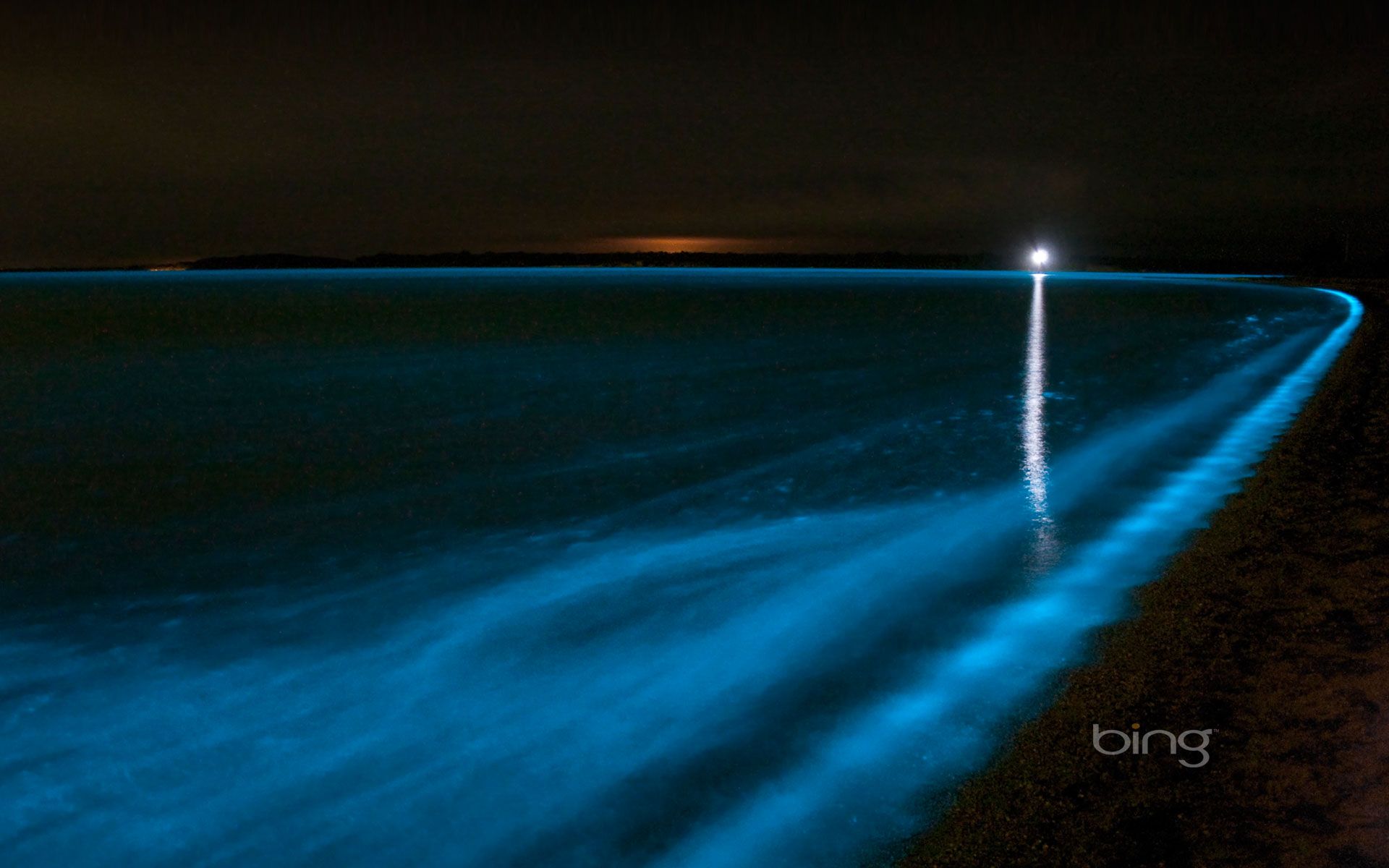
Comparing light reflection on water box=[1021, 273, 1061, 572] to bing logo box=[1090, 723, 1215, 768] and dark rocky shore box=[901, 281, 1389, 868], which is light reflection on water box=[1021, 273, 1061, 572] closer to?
dark rocky shore box=[901, 281, 1389, 868]

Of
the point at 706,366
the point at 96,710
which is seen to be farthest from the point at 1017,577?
the point at 706,366

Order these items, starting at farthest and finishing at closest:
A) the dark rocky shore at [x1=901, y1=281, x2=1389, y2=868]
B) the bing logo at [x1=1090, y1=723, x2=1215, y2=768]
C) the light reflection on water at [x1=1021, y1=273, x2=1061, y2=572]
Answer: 1. the light reflection on water at [x1=1021, y1=273, x2=1061, y2=572]
2. the bing logo at [x1=1090, y1=723, x2=1215, y2=768]
3. the dark rocky shore at [x1=901, y1=281, x2=1389, y2=868]

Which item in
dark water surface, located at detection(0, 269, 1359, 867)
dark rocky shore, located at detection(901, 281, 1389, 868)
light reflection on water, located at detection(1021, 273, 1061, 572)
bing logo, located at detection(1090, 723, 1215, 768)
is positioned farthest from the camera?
light reflection on water, located at detection(1021, 273, 1061, 572)

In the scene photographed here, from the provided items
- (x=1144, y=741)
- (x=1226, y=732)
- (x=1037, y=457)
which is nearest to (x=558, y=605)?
(x=1144, y=741)

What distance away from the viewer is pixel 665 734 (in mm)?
4426

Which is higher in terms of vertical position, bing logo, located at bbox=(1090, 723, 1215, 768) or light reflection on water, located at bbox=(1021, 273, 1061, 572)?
bing logo, located at bbox=(1090, 723, 1215, 768)

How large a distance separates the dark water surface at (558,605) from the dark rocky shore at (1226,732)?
26 centimetres

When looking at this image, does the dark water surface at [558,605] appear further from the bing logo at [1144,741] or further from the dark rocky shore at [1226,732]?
the bing logo at [1144,741]

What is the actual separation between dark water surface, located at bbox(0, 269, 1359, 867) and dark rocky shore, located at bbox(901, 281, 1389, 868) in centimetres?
26

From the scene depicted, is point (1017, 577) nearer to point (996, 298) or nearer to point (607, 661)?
point (607, 661)

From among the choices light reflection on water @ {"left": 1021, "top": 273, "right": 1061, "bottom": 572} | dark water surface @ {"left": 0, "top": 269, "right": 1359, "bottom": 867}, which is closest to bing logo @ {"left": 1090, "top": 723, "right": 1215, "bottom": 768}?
dark water surface @ {"left": 0, "top": 269, "right": 1359, "bottom": 867}

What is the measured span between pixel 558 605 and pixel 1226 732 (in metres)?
4.04

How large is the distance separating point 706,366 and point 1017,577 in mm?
16299

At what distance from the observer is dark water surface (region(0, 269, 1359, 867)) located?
381cm
